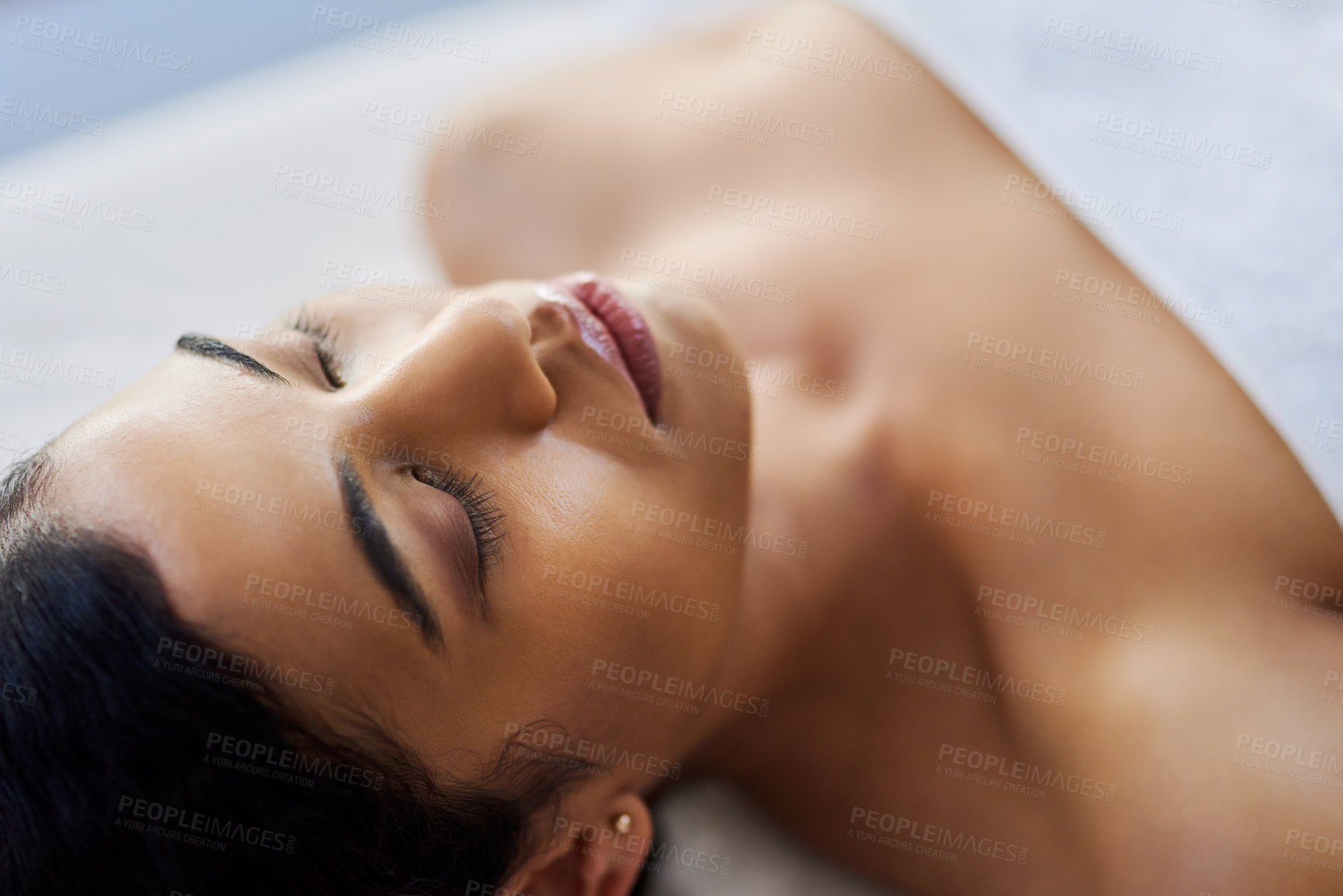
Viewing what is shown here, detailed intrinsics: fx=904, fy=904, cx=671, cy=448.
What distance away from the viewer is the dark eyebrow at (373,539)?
2.03ft

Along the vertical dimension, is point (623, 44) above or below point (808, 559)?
above

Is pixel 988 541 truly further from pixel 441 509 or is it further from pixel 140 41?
pixel 140 41

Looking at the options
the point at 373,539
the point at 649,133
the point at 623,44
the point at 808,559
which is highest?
the point at 623,44

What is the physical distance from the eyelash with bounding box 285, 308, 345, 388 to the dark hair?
0.67 feet

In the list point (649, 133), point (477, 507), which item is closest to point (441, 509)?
point (477, 507)

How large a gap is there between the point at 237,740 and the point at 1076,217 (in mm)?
971

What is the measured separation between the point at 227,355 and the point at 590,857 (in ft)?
1.71

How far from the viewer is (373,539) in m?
0.62

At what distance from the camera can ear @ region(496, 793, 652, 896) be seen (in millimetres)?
791

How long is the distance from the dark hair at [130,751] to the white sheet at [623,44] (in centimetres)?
47

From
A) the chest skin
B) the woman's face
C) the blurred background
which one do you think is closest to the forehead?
the woman's face

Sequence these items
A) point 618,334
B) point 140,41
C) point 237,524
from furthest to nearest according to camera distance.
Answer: point 140,41
point 618,334
point 237,524

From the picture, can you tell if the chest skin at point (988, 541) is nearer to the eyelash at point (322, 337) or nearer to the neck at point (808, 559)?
the neck at point (808, 559)

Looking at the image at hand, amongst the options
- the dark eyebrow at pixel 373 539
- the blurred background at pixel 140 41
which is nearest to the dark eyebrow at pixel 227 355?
the dark eyebrow at pixel 373 539
